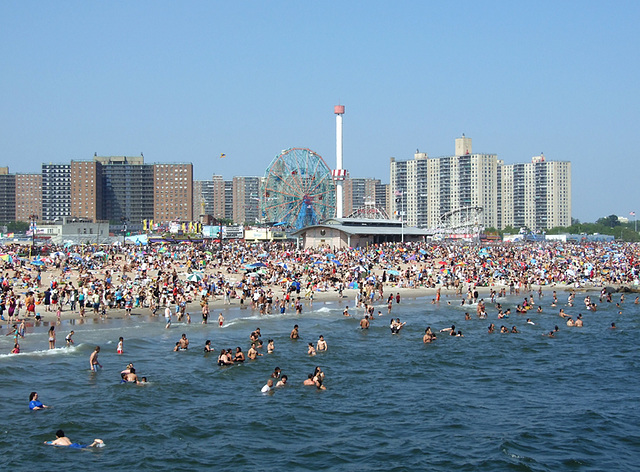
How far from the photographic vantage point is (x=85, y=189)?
160 meters

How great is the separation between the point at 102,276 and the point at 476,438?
114 ft

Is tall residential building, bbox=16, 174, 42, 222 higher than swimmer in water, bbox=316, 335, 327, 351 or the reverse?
higher

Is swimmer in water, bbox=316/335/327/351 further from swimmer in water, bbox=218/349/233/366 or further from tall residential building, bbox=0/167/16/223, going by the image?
tall residential building, bbox=0/167/16/223

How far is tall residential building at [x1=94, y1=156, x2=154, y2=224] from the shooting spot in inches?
6599

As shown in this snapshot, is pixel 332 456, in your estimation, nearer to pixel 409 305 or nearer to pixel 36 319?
pixel 36 319

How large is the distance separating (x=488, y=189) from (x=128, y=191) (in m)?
95.0

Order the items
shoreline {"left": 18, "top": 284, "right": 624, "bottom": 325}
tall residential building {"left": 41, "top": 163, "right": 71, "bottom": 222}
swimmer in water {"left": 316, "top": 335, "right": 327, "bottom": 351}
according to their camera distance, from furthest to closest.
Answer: tall residential building {"left": 41, "top": 163, "right": 71, "bottom": 222} < shoreline {"left": 18, "top": 284, "right": 624, "bottom": 325} < swimmer in water {"left": 316, "top": 335, "right": 327, "bottom": 351}

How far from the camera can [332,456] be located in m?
15.7

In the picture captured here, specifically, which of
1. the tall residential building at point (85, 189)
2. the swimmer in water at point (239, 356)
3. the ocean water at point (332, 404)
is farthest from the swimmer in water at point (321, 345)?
the tall residential building at point (85, 189)

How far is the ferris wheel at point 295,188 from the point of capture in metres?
90.1

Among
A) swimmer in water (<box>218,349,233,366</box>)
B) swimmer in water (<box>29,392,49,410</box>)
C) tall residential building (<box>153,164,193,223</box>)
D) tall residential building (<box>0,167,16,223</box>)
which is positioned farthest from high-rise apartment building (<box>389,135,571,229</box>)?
swimmer in water (<box>29,392,49,410</box>)

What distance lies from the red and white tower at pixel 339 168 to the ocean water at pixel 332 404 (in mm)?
68954

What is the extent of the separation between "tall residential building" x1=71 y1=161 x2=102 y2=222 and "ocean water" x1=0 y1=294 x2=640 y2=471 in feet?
451

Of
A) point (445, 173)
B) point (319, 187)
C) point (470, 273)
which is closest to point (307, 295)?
point (470, 273)
